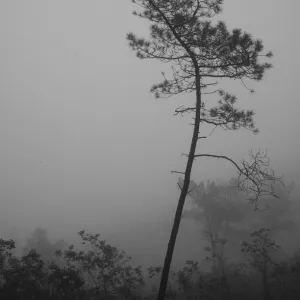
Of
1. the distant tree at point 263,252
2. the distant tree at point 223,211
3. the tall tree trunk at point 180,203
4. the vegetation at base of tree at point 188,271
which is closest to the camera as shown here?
the tall tree trunk at point 180,203

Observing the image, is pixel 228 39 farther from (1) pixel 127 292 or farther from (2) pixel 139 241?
(2) pixel 139 241

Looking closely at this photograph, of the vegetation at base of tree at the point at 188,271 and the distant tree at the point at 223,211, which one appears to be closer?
the vegetation at base of tree at the point at 188,271

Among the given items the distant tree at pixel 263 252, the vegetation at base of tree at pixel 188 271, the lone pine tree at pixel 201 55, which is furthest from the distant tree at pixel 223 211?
the lone pine tree at pixel 201 55

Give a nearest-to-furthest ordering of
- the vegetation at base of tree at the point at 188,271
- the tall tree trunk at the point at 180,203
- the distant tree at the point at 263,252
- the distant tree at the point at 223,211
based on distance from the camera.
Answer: the tall tree trunk at the point at 180,203 < the vegetation at base of tree at the point at 188,271 < the distant tree at the point at 263,252 < the distant tree at the point at 223,211

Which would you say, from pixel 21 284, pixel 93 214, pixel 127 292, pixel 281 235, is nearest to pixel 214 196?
pixel 127 292

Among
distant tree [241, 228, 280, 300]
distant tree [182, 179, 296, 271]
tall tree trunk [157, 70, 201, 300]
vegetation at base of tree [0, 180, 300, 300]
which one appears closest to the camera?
tall tree trunk [157, 70, 201, 300]

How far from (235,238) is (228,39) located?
48.3m

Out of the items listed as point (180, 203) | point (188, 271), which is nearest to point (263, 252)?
point (188, 271)

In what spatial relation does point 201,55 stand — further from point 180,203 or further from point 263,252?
point 263,252

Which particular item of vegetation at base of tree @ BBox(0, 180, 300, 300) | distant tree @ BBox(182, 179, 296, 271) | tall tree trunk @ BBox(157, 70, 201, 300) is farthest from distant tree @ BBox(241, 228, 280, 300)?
tall tree trunk @ BBox(157, 70, 201, 300)

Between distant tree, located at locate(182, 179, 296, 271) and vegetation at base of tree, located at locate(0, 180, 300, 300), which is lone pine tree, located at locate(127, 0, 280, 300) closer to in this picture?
vegetation at base of tree, located at locate(0, 180, 300, 300)

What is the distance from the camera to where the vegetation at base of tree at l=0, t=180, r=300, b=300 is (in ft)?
47.9

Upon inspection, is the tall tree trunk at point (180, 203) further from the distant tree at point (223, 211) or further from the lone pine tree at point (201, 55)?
the distant tree at point (223, 211)

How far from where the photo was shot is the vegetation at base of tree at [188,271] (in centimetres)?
1461
